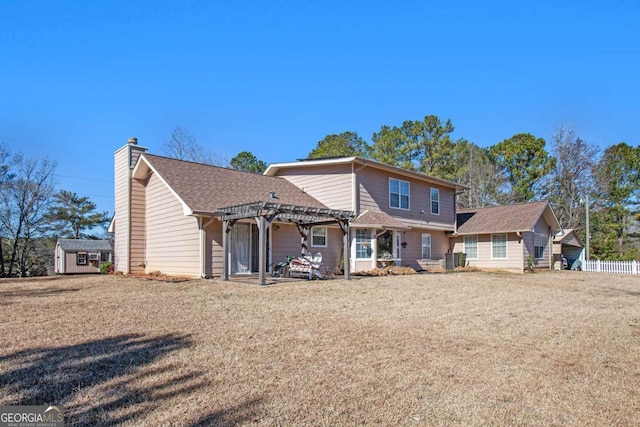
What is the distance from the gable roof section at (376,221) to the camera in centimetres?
1808

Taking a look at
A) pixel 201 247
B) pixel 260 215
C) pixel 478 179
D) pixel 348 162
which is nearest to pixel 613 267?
pixel 478 179

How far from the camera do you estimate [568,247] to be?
2891 centimetres

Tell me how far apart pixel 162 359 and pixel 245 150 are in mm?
33645

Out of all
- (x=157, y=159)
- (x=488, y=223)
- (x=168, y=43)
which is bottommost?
(x=488, y=223)

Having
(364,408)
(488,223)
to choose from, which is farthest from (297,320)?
(488,223)

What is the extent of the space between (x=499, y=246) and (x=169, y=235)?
1687 centimetres

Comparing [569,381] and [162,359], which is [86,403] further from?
[569,381]

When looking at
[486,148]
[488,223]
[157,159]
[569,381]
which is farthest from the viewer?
[486,148]

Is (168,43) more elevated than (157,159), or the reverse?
(168,43)

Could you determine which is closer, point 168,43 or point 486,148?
point 168,43

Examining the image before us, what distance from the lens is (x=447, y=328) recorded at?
7227mm

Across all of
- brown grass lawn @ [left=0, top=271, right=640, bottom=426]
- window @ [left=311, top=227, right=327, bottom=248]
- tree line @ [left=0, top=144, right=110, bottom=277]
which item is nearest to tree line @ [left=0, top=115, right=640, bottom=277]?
tree line @ [left=0, top=144, right=110, bottom=277]

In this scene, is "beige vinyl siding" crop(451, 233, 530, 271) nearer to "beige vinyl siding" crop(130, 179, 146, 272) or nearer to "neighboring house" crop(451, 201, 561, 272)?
"neighboring house" crop(451, 201, 561, 272)

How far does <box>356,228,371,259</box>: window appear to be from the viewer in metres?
18.8
